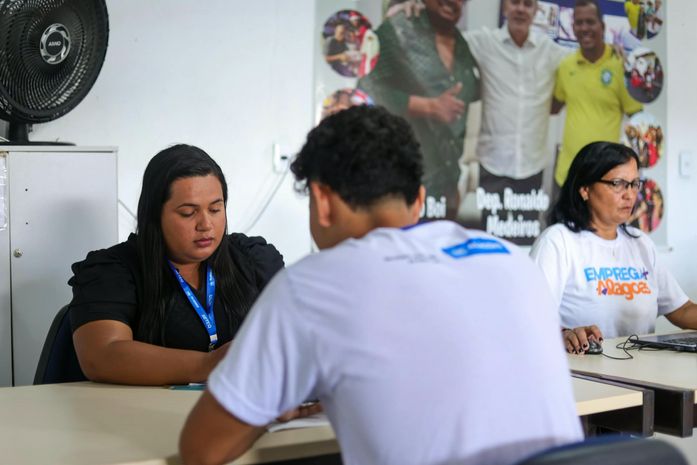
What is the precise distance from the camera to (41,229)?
108 inches

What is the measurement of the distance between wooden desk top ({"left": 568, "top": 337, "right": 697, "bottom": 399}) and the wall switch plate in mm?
2615

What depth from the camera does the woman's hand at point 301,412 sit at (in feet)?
4.91

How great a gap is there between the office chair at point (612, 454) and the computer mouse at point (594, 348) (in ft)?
4.29

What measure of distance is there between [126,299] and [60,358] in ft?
0.84

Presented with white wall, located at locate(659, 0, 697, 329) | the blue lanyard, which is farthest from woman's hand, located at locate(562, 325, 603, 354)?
white wall, located at locate(659, 0, 697, 329)

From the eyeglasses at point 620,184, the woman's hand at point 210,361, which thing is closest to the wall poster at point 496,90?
the eyeglasses at point 620,184

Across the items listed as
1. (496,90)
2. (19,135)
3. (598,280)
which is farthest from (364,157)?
(496,90)

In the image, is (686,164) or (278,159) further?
(686,164)

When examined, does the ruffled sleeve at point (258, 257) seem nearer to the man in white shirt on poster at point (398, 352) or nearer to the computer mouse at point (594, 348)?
the computer mouse at point (594, 348)

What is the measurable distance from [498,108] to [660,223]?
1251 mm

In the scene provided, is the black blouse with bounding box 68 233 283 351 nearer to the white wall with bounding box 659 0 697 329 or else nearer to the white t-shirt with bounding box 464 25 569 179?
the white t-shirt with bounding box 464 25 569 179

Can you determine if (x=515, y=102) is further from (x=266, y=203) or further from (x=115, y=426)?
(x=115, y=426)

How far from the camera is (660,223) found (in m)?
4.63

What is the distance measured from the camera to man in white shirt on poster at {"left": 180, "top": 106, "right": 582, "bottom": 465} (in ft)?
3.43
